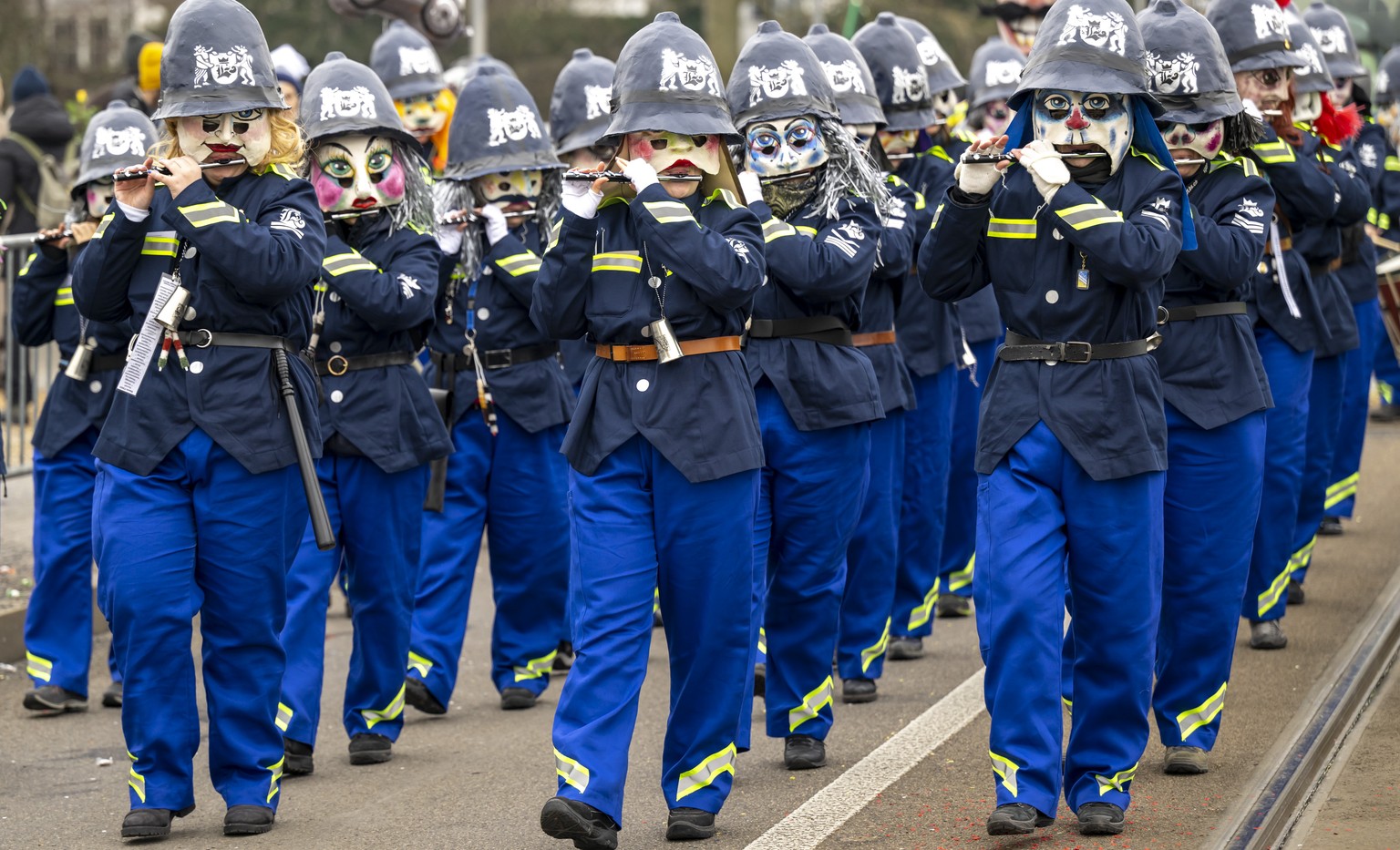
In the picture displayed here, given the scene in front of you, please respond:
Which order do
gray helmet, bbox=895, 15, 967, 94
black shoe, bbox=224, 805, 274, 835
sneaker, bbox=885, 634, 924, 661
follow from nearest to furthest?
black shoe, bbox=224, 805, 274, 835
sneaker, bbox=885, 634, 924, 661
gray helmet, bbox=895, 15, 967, 94

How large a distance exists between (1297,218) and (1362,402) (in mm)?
2184

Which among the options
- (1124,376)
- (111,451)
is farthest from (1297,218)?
(111,451)

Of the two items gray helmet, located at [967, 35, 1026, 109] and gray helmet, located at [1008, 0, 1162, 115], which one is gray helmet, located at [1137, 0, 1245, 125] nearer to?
gray helmet, located at [1008, 0, 1162, 115]

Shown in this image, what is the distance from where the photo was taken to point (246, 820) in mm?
5949

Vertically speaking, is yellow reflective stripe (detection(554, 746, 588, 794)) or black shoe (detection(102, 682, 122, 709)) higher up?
yellow reflective stripe (detection(554, 746, 588, 794))

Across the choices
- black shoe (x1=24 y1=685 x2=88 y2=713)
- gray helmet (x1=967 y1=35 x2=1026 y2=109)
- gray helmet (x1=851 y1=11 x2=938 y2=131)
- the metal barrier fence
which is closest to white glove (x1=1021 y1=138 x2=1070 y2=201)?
gray helmet (x1=851 y1=11 x2=938 y2=131)

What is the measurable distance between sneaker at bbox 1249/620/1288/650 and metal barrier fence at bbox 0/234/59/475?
582cm

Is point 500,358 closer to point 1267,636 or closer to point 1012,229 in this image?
point 1012,229

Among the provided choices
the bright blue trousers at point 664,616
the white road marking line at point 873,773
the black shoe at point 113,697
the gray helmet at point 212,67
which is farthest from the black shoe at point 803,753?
the black shoe at point 113,697

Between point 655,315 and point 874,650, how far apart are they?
2.33 m

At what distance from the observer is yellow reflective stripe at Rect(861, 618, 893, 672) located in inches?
299

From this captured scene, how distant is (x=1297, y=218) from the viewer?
321 inches

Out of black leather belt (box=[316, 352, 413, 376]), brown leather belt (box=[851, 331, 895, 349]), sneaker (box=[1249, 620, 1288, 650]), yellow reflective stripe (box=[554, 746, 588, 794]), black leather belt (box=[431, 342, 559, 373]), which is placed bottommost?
sneaker (box=[1249, 620, 1288, 650])

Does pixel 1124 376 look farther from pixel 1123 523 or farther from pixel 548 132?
pixel 548 132
